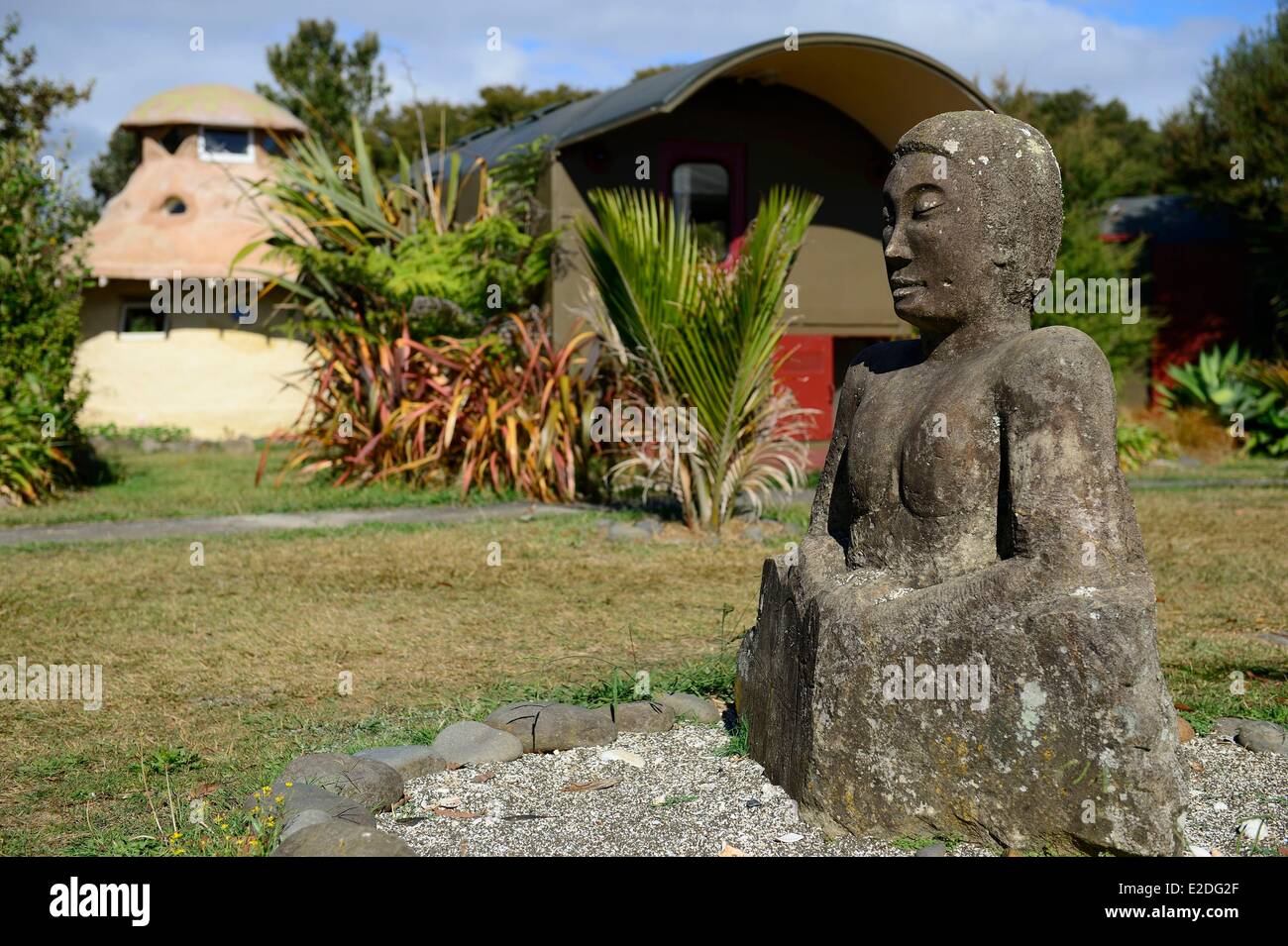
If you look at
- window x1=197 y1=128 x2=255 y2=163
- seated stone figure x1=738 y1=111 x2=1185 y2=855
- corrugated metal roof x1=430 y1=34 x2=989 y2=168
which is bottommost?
seated stone figure x1=738 y1=111 x2=1185 y2=855

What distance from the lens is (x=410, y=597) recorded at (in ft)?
23.0

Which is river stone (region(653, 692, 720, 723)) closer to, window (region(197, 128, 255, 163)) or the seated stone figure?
the seated stone figure

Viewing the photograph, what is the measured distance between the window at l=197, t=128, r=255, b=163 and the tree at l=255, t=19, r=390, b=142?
8512 mm

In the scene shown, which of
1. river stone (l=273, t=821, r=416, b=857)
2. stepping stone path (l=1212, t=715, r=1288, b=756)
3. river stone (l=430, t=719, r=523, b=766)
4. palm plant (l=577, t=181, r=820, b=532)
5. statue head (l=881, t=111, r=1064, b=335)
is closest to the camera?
river stone (l=273, t=821, r=416, b=857)

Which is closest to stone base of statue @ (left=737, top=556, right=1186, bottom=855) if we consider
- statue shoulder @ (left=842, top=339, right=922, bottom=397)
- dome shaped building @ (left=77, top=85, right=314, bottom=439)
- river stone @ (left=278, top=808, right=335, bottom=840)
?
statue shoulder @ (left=842, top=339, right=922, bottom=397)

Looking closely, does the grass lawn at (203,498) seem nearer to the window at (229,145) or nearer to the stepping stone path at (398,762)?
the stepping stone path at (398,762)

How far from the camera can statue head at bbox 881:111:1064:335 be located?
137 inches

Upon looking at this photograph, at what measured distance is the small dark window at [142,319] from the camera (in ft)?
63.0

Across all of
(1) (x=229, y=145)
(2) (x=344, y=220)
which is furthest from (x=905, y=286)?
(1) (x=229, y=145)

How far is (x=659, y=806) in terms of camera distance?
3662mm

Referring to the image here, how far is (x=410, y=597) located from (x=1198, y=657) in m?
4.23

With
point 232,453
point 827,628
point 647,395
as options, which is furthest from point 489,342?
point 827,628

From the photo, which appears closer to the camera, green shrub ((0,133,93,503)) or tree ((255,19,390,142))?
green shrub ((0,133,93,503))

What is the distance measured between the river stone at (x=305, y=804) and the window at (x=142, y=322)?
1703 cm
